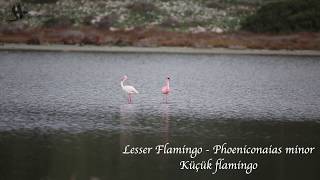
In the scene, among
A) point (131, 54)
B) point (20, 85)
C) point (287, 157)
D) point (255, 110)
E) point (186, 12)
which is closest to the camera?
point (287, 157)

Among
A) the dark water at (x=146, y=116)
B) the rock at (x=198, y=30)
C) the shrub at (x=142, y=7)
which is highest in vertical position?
the dark water at (x=146, y=116)

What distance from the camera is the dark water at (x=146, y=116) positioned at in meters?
15.5

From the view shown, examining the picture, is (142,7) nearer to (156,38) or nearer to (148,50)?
(156,38)

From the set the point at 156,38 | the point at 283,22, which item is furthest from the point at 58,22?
the point at 283,22

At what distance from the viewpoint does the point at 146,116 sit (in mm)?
22500

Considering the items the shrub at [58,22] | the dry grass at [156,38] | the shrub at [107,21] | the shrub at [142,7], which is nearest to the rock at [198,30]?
the dry grass at [156,38]

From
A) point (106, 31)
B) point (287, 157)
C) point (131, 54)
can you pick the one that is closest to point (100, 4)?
point (106, 31)

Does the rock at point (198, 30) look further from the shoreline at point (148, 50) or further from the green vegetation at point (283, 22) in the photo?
the shoreline at point (148, 50)

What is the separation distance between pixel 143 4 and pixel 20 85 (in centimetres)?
3214

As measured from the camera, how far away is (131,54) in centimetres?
4728

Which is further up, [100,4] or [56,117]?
[56,117]

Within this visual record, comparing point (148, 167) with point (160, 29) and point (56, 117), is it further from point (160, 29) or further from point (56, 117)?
point (160, 29)

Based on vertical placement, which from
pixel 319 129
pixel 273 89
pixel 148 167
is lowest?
pixel 273 89

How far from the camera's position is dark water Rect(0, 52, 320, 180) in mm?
15508
